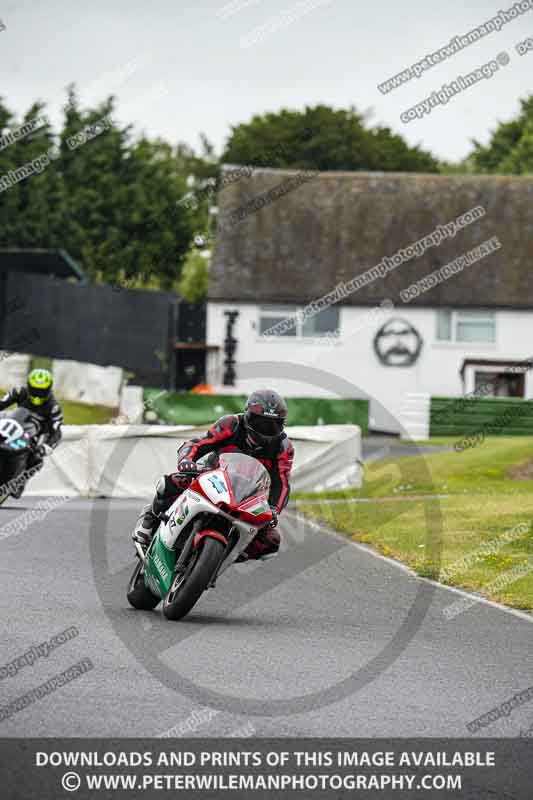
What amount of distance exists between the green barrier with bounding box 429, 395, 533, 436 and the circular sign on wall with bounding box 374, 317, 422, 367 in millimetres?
5807

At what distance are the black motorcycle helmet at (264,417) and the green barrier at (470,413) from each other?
3160 centimetres

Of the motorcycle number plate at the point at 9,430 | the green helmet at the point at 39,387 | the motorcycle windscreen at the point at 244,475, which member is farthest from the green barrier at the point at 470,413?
the motorcycle windscreen at the point at 244,475

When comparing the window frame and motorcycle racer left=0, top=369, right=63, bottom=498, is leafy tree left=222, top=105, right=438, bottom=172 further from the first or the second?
motorcycle racer left=0, top=369, right=63, bottom=498

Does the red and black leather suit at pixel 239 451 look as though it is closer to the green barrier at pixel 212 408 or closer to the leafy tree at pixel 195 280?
the green barrier at pixel 212 408

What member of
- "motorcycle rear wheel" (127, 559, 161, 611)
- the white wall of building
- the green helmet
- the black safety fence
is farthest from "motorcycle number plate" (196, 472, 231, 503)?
the white wall of building

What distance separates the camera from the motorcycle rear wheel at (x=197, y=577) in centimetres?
946

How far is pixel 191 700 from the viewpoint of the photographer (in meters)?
7.12

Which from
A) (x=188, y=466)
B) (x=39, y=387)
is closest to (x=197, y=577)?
(x=188, y=466)

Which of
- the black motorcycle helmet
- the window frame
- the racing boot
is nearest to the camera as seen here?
the black motorcycle helmet

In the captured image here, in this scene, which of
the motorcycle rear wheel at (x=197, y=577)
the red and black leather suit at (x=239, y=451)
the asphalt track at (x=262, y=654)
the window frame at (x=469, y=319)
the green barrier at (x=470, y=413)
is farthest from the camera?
the window frame at (x=469, y=319)

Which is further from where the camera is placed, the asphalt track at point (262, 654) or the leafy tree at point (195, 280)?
the leafy tree at point (195, 280)

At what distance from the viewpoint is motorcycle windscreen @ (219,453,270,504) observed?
31.7 ft

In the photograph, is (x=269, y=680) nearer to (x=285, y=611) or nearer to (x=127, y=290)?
(x=285, y=611)

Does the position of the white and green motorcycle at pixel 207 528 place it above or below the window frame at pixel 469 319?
below
